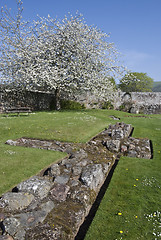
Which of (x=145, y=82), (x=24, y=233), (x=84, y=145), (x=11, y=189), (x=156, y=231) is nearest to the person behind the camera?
(x=24, y=233)

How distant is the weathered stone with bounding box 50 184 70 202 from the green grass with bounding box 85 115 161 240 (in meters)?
0.99

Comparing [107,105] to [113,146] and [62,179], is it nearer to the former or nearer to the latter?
[113,146]

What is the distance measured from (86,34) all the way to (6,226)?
2507cm

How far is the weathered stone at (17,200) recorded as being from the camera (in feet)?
14.3

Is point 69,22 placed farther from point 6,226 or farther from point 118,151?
point 6,226

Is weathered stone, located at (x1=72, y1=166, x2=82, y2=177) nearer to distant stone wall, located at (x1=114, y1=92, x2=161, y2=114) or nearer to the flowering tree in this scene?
the flowering tree

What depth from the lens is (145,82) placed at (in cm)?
6481

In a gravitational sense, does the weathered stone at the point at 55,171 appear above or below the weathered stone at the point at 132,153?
above

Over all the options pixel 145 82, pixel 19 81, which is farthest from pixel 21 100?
pixel 145 82

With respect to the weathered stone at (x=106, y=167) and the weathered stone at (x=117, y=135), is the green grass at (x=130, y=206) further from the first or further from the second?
the weathered stone at (x=117, y=135)

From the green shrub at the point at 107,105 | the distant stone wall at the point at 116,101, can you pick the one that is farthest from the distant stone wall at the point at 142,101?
the green shrub at the point at 107,105

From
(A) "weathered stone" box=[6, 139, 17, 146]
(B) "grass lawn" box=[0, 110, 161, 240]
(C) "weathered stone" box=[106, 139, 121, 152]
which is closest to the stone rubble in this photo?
(B) "grass lawn" box=[0, 110, 161, 240]

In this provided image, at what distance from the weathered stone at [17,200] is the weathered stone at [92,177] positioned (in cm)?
176

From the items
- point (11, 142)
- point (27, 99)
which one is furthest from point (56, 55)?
point (11, 142)
